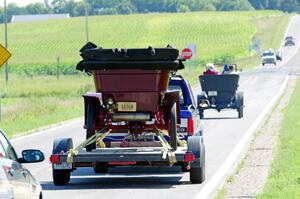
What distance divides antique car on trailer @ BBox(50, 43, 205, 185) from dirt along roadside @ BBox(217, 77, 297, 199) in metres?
0.79

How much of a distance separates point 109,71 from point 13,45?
132 metres

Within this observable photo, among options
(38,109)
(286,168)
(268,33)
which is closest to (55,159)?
(286,168)

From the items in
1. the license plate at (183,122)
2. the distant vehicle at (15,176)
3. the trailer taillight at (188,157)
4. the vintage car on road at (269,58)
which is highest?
the distant vehicle at (15,176)

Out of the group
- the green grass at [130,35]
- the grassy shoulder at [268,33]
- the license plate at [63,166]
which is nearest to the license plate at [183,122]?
the license plate at [63,166]

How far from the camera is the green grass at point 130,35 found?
130625mm

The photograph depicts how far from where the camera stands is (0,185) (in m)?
8.45

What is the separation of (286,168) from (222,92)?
1893 cm

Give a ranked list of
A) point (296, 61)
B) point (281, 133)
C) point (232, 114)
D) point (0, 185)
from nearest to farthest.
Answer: point (0, 185)
point (281, 133)
point (232, 114)
point (296, 61)

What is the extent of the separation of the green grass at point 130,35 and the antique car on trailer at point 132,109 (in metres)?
94.8

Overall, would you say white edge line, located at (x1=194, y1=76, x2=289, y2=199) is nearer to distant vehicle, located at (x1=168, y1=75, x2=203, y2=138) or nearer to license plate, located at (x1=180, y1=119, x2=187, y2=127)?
distant vehicle, located at (x1=168, y1=75, x2=203, y2=138)

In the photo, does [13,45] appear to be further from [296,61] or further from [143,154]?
[143,154]

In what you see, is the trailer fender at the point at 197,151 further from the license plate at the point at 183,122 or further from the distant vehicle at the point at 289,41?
the distant vehicle at the point at 289,41

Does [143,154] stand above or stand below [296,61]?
above

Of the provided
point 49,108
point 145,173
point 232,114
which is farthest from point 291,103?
point 145,173
